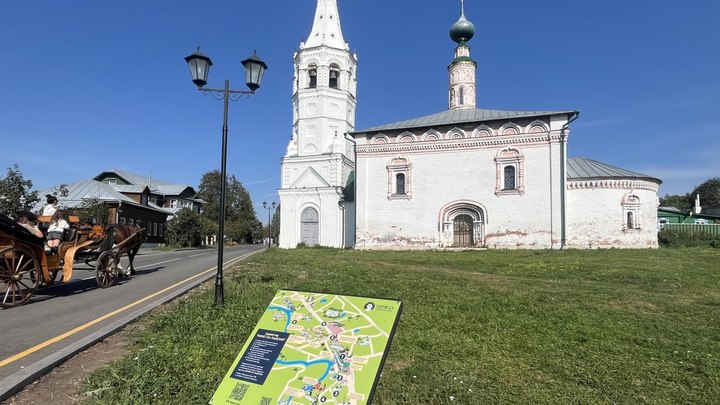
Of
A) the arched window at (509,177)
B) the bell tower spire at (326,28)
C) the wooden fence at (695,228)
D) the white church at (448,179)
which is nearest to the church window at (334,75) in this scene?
the white church at (448,179)

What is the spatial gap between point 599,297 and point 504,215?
61.3 ft

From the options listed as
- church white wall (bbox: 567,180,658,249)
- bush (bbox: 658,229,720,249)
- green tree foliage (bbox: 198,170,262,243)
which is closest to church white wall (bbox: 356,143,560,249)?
church white wall (bbox: 567,180,658,249)

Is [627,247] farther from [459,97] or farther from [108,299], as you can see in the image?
[108,299]

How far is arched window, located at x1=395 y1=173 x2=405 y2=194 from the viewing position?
98.6ft

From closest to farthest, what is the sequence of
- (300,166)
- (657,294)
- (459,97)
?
(657,294)
(459,97)
(300,166)

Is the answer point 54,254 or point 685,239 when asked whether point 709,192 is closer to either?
point 685,239

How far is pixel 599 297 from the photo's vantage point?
884 centimetres

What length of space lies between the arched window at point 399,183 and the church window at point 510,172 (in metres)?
6.34

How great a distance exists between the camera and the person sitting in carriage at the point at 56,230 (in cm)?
890

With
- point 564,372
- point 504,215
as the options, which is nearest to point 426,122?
point 504,215

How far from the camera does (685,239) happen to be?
1109 inches

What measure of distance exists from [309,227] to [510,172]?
643 inches

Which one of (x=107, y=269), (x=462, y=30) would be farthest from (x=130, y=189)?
(x=107, y=269)

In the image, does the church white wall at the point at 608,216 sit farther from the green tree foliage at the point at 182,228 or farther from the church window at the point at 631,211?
the green tree foliage at the point at 182,228
